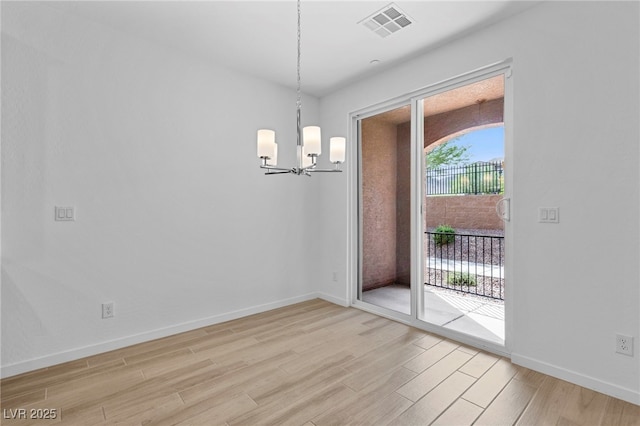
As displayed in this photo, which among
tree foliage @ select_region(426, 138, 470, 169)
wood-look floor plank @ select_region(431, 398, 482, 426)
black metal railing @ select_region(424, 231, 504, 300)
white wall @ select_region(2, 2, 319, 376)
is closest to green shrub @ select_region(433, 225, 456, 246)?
black metal railing @ select_region(424, 231, 504, 300)

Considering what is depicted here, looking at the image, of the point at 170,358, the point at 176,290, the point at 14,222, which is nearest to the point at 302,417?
the point at 170,358

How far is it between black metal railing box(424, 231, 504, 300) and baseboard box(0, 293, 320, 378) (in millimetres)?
1881

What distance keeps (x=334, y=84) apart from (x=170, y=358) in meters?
3.45

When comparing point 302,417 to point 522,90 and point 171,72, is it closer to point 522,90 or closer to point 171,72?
point 522,90

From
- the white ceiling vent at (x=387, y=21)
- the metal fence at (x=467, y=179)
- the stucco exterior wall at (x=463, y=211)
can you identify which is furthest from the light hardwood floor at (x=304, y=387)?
the white ceiling vent at (x=387, y=21)

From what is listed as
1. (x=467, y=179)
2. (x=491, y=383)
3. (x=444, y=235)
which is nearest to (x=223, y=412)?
(x=491, y=383)

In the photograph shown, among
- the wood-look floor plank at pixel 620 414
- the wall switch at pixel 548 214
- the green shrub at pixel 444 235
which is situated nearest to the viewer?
the wood-look floor plank at pixel 620 414

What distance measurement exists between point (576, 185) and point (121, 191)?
3.66 metres

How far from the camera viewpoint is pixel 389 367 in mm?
2387

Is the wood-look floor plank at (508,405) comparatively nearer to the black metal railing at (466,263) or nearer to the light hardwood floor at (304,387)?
the light hardwood floor at (304,387)

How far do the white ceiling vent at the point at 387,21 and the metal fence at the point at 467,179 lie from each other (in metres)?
1.39

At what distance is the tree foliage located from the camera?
9.87ft

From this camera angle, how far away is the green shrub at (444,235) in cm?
313

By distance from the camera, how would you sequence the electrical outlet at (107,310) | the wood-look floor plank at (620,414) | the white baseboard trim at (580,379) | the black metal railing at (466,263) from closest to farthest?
the wood-look floor plank at (620,414), the white baseboard trim at (580,379), the electrical outlet at (107,310), the black metal railing at (466,263)
